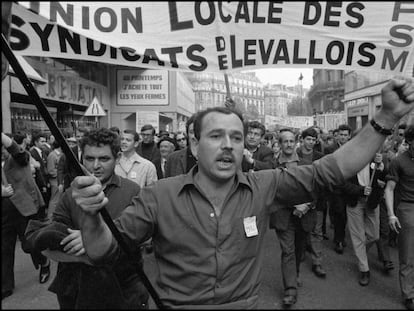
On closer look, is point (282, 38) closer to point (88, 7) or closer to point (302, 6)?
point (302, 6)

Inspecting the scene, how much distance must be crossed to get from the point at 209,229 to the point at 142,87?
2145 centimetres

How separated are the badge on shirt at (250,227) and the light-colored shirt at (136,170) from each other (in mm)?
3300

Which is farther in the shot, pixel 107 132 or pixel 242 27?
pixel 107 132

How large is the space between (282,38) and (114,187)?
1434 mm

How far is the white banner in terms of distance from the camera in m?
1.91

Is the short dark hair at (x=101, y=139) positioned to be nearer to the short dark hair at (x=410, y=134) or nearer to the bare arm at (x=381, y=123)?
the bare arm at (x=381, y=123)

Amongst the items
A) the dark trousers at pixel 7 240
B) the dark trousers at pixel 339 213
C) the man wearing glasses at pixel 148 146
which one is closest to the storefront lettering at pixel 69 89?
the man wearing glasses at pixel 148 146

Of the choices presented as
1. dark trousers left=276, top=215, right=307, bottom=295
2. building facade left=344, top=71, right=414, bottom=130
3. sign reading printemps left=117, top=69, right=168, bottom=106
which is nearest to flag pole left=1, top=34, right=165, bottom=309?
building facade left=344, top=71, right=414, bottom=130

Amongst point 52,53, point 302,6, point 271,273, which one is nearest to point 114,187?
point 52,53

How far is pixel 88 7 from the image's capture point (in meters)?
1.50

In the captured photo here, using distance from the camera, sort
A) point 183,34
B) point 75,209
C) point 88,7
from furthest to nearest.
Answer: point 75,209 → point 183,34 → point 88,7

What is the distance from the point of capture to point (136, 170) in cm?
486

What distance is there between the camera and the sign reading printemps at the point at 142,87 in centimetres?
2109

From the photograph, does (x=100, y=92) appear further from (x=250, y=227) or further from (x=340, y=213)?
(x=250, y=227)
